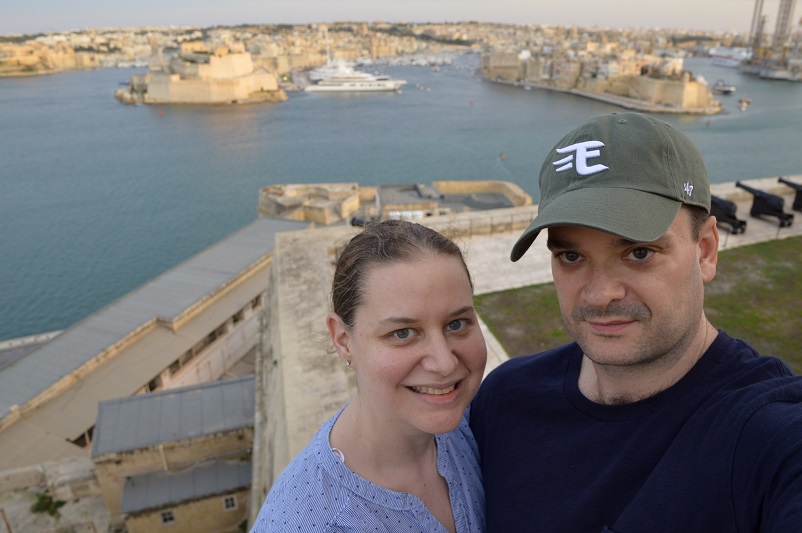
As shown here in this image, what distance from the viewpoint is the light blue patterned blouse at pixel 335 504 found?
148cm

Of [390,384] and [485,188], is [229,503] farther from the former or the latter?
[485,188]

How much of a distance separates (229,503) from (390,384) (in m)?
7.93

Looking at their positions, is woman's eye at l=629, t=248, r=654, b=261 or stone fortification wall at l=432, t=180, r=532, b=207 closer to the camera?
woman's eye at l=629, t=248, r=654, b=261

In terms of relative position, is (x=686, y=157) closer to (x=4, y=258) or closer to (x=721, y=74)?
(x=4, y=258)

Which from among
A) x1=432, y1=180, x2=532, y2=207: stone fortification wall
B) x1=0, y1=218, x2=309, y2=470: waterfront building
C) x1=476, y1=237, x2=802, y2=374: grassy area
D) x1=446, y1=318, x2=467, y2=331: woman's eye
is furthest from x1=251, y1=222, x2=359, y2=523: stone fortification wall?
x1=432, y1=180, x2=532, y2=207: stone fortification wall

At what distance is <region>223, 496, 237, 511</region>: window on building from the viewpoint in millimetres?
8258

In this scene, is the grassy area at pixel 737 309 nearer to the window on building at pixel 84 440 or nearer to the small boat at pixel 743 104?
the window on building at pixel 84 440

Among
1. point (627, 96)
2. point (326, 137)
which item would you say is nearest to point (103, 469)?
point (326, 137)

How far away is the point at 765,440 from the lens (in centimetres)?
117

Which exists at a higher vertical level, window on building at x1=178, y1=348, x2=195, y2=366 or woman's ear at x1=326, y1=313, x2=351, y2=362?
woman's ear at x1=326, y1=313, x2=351, y2=362

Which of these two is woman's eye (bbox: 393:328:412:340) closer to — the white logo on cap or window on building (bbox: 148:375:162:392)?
the white logo on cap

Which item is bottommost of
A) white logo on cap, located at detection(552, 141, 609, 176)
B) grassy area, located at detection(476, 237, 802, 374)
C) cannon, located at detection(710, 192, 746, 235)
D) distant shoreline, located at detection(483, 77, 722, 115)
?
distant shoreline, located at detection(483, 77, 722, 115)

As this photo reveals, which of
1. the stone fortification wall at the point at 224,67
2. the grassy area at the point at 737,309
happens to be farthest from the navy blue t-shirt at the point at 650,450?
the stone fortification wall at the point at 224,67

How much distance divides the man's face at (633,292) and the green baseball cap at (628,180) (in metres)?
0.07
